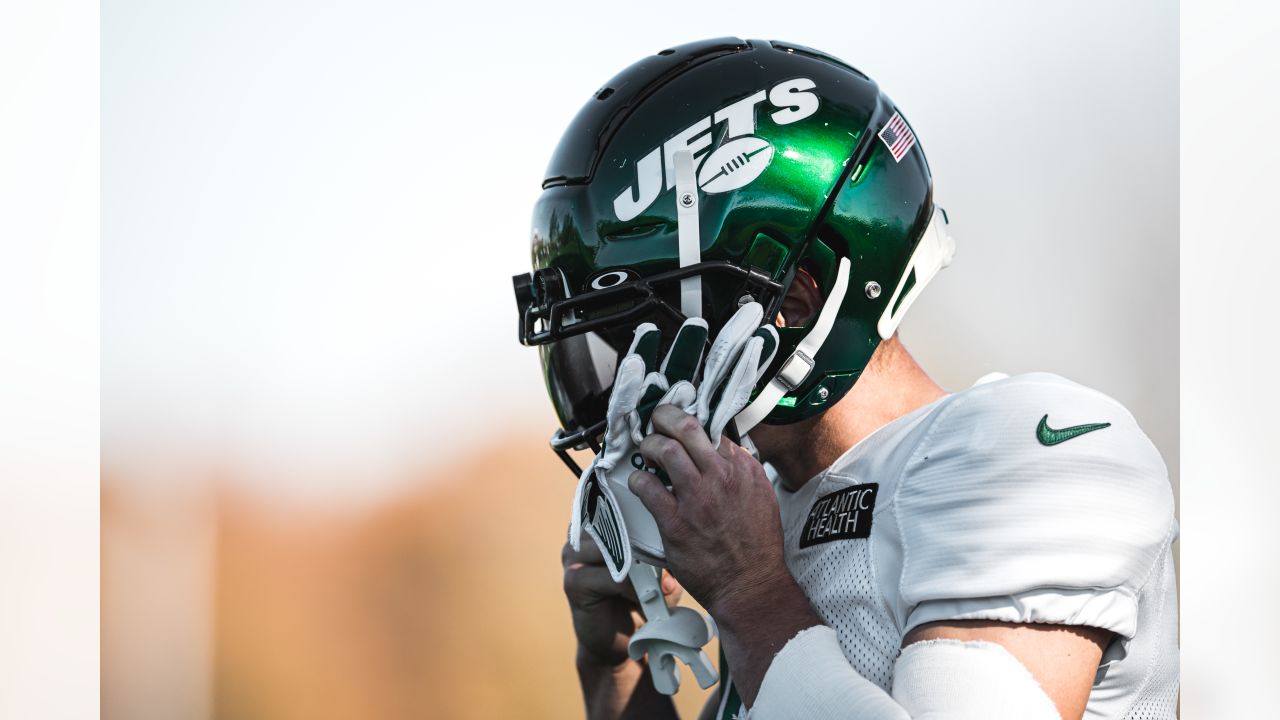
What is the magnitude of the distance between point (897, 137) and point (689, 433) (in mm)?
452

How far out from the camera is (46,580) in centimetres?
196

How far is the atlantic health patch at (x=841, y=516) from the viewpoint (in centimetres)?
102

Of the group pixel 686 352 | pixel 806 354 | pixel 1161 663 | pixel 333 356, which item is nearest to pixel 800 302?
pixel 806 354

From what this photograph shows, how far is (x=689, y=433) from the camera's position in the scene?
0.99 m

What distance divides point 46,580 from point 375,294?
85 cm

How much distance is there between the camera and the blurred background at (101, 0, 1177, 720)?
2.05 metres

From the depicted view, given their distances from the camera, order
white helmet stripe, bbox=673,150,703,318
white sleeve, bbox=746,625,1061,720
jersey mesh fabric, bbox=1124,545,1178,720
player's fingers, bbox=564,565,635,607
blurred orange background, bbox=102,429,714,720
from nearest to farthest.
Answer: white sleeve, bbox=746,625,1061,720, jersey mesh fabric, bbox=1124,545,1178,720, white helmet stripe, bbox=673,150,703,318, player's fingers, bbox=564,565,635,607, blurred orange background, bbox=102,429,714,720

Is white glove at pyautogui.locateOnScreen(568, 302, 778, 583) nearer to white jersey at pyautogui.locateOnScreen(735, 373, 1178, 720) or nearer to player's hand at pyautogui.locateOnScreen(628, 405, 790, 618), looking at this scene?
player's hand at pyautogui.locateOnScreen(628, 405, 790, 618)

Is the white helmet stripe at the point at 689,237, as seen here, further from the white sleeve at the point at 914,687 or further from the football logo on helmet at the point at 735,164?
the white sleeve at the point at 914,687

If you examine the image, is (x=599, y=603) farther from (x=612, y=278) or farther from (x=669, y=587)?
(x=612, y=278)

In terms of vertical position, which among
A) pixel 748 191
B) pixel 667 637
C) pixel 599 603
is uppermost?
pixel 748 191

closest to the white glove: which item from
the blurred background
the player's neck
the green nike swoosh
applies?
the player's neck

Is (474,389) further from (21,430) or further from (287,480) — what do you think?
(21,430)

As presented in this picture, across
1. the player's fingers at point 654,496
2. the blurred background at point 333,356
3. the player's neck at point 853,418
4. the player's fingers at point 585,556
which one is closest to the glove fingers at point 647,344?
the player's fingers at point 654,496
